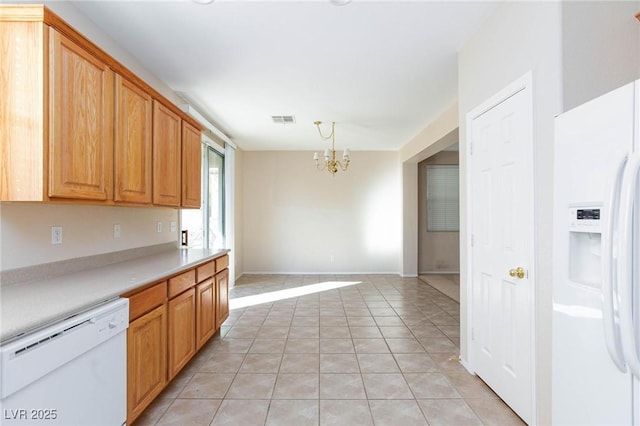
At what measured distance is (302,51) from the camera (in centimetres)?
290

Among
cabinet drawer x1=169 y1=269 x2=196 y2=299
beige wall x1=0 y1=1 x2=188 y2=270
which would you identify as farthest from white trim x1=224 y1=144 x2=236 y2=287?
cabinet drawer x1=169 y1=269 x2=196 y2=299

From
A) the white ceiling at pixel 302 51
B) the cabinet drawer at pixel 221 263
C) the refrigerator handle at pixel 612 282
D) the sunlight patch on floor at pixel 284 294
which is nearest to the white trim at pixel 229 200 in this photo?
the sunlight patch on floor at pixel 284 294

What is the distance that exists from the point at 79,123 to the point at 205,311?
6.16 ft

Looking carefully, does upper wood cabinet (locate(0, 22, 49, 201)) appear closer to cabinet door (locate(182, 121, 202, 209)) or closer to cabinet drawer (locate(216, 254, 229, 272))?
cabinet door (locate(182, 121, 202, 209))

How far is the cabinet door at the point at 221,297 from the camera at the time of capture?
136 inches

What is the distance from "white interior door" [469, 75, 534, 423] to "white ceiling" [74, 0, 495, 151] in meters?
0.84

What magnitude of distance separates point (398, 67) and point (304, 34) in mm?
1075

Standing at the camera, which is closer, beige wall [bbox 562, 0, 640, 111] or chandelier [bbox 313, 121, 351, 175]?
beige wall [bbox 562, 0, 640, 111]

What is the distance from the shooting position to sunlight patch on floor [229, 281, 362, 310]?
4.98m

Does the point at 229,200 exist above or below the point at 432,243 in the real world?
above

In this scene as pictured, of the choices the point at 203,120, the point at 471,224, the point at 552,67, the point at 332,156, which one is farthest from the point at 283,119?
the point at 552,67

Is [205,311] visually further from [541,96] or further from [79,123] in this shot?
[541,96]

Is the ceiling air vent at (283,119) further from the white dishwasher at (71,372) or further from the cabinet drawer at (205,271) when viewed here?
the white dishwasher at (71,372)

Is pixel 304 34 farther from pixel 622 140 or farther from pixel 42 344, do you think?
pixel 42 344
